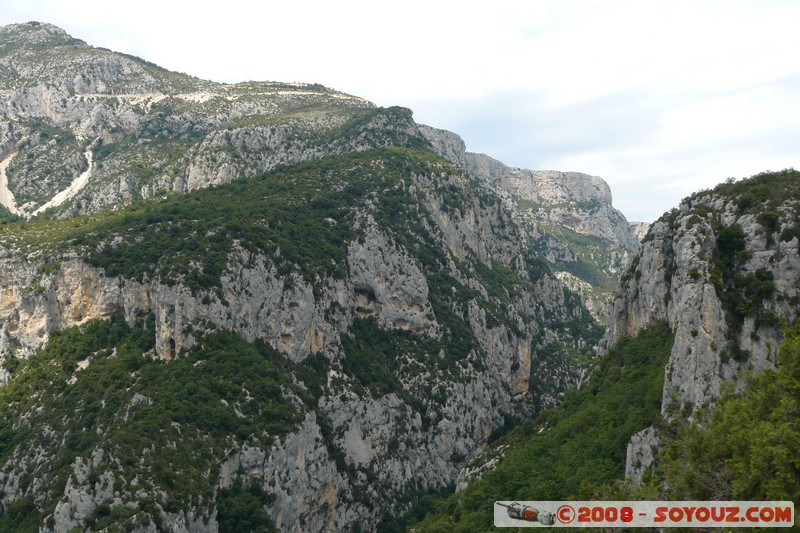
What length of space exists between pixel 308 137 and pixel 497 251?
239 ft

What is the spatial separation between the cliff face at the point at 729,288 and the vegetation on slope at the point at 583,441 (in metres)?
5.68

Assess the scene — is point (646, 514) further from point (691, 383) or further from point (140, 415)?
point (140, 415)

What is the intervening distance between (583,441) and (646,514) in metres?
43.9

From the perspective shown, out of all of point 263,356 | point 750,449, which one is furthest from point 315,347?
point 750,449

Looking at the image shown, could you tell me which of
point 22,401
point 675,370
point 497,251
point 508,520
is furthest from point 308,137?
point 508,520

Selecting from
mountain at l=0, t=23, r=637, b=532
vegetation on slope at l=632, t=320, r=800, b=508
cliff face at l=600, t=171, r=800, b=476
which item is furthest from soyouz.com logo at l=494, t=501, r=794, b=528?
mountain at l=0, t=23, r=637, b=532

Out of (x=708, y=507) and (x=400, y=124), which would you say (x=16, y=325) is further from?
(x=400, y=124)

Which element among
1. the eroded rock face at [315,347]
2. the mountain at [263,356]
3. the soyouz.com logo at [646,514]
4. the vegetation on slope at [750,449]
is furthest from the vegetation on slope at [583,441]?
the soyouz.com logo at [646,514]

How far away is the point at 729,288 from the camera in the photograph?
65188 mm

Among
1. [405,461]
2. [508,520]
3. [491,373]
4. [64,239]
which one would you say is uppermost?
[64,239]

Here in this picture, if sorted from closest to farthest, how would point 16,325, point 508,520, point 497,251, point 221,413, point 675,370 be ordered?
point 508,520 → point 675,370 → point 221,413 → point 16,325 → point 497,251

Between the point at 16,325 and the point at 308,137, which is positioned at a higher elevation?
the point at 308,137

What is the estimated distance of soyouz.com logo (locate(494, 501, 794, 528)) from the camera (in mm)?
27484

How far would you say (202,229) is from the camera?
11275 centimetres
